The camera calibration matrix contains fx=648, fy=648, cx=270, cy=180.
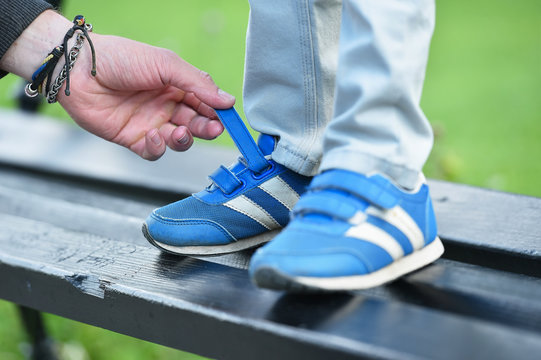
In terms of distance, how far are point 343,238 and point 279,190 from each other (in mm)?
235

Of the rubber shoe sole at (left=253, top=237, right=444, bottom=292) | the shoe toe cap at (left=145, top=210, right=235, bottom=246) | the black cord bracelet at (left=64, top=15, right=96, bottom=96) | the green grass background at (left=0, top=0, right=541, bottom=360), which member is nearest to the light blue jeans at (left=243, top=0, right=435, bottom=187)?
the rubber shoe sole at (left=253, top=237, right=444, bottom=292)

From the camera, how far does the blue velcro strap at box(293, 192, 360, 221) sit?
0.79 metres

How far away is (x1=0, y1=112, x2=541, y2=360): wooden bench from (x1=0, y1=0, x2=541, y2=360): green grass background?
531mm

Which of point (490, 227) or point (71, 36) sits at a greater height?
point (71, 36)

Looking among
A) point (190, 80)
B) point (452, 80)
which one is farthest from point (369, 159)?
point (452, 80)

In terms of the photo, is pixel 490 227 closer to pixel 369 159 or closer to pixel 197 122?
pixel 369 159

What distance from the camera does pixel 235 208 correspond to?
981 millimetres

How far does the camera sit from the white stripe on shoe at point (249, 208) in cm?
98

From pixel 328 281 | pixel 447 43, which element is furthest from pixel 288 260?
pixel 447 43

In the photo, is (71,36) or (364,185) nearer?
(364,185)

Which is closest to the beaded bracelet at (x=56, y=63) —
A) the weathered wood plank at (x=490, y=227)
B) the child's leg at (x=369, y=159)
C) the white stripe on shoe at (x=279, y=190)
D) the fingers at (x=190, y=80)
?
the fingers at (x=190, y=80)

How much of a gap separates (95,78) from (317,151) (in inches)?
17.8

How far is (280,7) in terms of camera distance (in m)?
0.96

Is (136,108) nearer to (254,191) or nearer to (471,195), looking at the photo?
(254,191)
